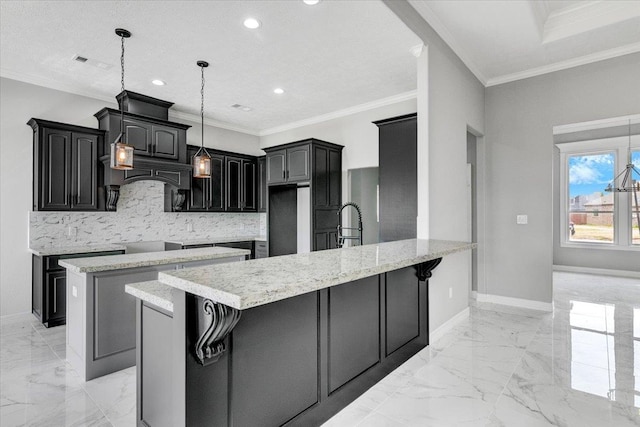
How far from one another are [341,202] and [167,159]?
275 cm

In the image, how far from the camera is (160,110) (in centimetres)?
494

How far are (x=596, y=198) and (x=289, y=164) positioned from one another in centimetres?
662

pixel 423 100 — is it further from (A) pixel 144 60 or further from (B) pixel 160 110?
(B) pixel 160 110

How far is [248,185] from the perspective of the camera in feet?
21.0

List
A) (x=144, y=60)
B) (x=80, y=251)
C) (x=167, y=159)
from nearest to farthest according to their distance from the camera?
(x=144, y=60) → (x=80, y=251) → (x=167, y=159)

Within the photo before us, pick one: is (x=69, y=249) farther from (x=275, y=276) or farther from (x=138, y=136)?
(x=275, y=276)

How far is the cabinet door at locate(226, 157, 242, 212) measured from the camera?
605 centimetres

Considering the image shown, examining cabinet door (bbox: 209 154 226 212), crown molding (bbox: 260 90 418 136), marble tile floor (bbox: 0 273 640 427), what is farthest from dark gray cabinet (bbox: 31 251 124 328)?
crown molding (bbox: 260 90 418 136)

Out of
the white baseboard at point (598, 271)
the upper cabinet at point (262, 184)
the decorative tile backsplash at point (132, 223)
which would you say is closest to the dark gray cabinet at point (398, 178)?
the upper cabinet at point (262, 184)

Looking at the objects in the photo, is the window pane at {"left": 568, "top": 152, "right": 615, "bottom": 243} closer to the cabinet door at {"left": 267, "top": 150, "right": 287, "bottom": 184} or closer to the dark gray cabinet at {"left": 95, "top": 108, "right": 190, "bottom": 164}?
the cabinet door at {"left": 267, "top": 150, "right": 287, "bottom": 184}

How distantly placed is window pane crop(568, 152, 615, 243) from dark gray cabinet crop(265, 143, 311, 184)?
6.12m

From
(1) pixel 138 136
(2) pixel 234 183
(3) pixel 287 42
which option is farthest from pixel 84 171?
(3) pixel 287 42

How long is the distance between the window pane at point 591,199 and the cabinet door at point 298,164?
6116 mm

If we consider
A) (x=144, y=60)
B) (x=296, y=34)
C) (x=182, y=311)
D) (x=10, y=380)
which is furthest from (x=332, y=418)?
(x=144, y=60)
